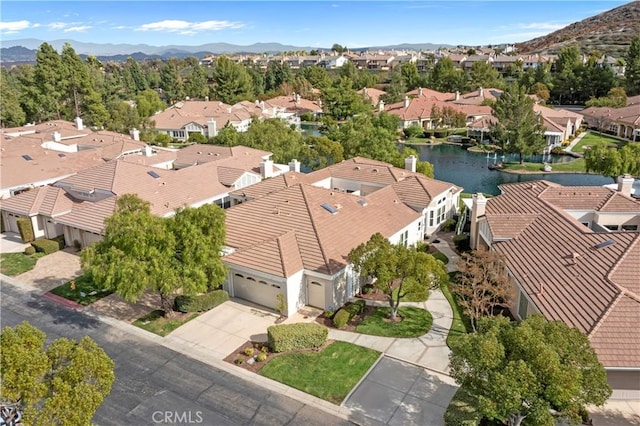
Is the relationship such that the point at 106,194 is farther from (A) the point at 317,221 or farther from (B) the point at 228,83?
(B) the point at 228,83

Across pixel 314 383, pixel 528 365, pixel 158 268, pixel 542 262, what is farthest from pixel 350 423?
pixel 542 262

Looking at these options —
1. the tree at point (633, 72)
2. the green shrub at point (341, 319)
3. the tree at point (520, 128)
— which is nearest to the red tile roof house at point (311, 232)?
the green shrub at point (341, 319)

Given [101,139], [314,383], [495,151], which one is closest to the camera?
[314,383]

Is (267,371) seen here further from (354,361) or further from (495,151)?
(495,151)

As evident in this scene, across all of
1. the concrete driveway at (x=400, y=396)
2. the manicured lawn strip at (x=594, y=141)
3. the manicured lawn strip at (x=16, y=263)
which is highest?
the manicured lawn strip at (x=594, y=141)

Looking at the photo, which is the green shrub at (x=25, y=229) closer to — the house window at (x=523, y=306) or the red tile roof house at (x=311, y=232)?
the red tile roof house at (x=311, y=232)

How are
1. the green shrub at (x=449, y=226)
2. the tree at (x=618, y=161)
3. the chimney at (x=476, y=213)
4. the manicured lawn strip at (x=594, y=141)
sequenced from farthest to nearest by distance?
the manicured lawn strip at (x=594, y=141) → the tree at (x=618, y=161) → the green shrub at (x=449, y=226) → the chimney at (x=476, y=213)

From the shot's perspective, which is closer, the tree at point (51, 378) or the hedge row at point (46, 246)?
the tree at point (51, 378)
